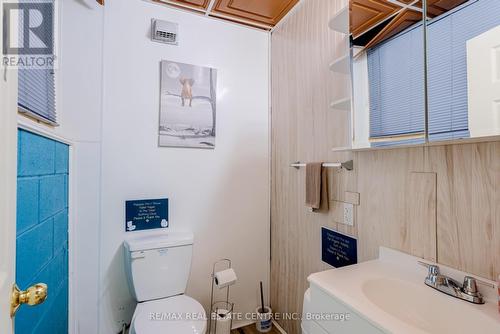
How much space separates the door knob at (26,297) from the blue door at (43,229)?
1.01ft

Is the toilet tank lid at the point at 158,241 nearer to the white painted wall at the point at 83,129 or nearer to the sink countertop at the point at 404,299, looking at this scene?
the white painted wall at the point at 83,129

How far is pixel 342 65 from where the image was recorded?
1.33 m

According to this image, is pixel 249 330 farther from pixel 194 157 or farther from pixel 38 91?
pixel 38 91

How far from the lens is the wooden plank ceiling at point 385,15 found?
948 mm

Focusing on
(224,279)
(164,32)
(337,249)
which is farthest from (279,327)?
(164,32)

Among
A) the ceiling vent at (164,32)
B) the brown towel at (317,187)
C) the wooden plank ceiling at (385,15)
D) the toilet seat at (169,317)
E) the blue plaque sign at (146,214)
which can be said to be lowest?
the toilet seat at (169,317)

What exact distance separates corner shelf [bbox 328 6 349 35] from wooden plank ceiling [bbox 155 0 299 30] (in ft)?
1.96

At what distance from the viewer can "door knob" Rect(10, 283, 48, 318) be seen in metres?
0.53

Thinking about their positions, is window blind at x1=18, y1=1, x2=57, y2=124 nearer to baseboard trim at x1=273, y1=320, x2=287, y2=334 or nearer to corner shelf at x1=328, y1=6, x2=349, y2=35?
A: corner shelf at x1=328, y1=6, x2=349, y2=35


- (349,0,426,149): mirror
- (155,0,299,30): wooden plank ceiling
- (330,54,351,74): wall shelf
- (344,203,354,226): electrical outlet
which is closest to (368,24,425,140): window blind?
(349,0,426,149): mirror

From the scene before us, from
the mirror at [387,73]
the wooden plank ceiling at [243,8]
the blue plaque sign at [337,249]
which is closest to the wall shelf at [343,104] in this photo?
the mirror at [387,73]

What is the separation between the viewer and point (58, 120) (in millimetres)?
1455

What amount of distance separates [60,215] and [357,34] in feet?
5.64

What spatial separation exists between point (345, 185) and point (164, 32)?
1.57 m
